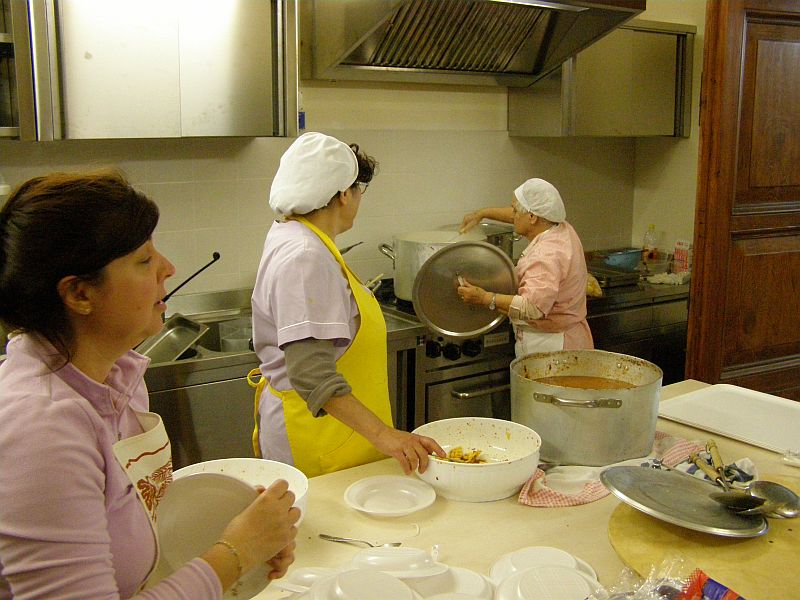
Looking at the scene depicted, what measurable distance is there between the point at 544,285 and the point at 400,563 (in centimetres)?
188

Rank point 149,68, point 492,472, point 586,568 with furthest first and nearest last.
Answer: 1. point 149,68
2. point 492,472
3. point 586,568

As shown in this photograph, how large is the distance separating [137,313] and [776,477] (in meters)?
1.41

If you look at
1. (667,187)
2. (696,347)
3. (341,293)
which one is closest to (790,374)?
(696,347)

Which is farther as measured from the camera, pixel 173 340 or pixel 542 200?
pixel 542 200

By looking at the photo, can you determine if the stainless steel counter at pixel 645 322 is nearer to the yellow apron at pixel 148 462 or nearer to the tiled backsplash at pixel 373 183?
the tiled backsplash at pixel 373 183

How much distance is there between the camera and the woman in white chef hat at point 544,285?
3016 millimetres

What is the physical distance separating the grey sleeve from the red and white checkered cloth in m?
0.44

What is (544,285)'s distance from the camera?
3.02 meters

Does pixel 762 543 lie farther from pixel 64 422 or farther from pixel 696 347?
pixel 696 347

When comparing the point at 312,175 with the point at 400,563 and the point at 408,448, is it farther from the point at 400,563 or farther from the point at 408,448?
the point at 400,563

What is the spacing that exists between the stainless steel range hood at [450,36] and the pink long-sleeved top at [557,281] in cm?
84

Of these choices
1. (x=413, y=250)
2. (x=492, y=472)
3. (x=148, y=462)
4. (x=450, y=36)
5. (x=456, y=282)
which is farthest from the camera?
(x=450, y=36)

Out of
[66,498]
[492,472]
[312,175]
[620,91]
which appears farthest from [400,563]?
[620,91]

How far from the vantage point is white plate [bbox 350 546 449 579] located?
1.26m
